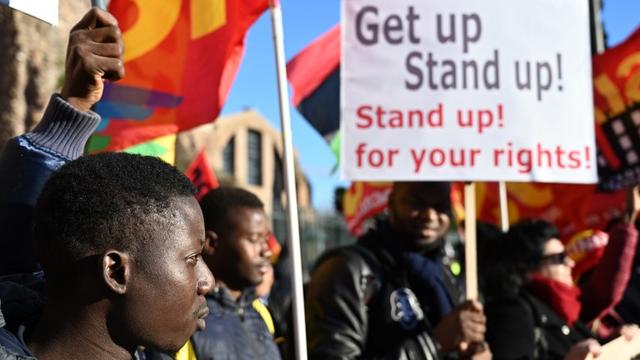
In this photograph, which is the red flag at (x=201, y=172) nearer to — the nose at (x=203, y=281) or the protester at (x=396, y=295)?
the protester at (x=396, y=295)

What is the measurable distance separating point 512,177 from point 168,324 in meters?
2.47

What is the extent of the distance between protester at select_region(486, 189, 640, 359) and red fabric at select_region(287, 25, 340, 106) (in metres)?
1.70

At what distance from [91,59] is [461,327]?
71.0 inches

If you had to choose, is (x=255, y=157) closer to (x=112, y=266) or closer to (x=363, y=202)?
(x=363, y=202)

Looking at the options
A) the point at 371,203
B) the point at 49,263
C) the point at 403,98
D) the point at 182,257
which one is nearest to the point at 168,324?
the point at 182,257

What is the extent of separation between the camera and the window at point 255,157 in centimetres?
4681

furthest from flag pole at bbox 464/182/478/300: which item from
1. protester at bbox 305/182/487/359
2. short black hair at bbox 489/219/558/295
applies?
short black hair at bbox 489/219/558/295

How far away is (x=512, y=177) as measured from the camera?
155 inches

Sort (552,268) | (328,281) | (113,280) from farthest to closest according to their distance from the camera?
(552,268), (328,281), (113,280)

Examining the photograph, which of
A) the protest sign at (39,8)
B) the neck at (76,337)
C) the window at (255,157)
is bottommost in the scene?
the neck at (76,337)

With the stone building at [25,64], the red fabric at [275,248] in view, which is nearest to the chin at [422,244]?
the stone building at [25,64]

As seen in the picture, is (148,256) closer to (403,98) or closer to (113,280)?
(113,280)

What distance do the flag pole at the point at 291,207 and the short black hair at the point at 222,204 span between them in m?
0.42

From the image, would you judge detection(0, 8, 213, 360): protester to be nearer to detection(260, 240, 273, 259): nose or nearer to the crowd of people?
the crowd of people
